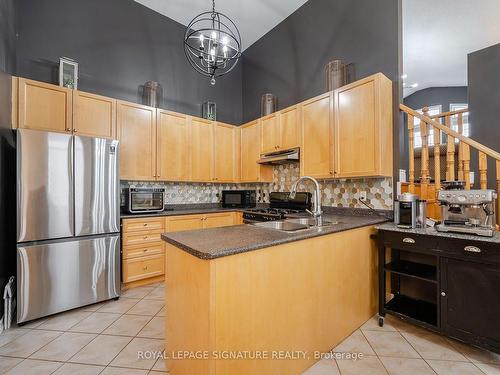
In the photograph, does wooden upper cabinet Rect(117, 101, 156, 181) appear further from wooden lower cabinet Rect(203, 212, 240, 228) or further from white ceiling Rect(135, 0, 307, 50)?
white ceiling Rect(135, 0, 307, 50)

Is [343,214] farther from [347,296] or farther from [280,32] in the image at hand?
[280,32]

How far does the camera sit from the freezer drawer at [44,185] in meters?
2.11

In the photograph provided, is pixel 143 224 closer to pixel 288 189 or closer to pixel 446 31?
pixel 288 189

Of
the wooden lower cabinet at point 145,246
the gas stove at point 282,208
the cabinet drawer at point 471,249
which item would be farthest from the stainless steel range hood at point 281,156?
the cabinet drawer at point 471,249

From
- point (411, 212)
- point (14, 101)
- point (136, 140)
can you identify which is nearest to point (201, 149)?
point (136, 140)

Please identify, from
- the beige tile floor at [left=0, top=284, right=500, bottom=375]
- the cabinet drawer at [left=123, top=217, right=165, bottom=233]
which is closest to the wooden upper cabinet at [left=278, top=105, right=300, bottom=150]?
the cabinet drawer at [left=123, top=217, right=165, bottom=233]

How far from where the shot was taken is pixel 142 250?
116 inches

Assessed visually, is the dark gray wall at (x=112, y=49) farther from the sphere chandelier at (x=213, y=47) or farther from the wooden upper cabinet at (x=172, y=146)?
the sphere chandelier at (x=213, y=47)

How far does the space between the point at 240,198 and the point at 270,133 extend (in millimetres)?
1151

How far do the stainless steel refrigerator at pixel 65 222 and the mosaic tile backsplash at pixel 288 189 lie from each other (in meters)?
0.90

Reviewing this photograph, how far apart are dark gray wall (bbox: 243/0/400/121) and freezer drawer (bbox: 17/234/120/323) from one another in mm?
3149

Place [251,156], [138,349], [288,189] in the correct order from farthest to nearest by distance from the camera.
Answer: [251,156], [288,189], [138,349]

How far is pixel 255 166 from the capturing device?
3805 millimetres

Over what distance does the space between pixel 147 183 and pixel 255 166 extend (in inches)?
65.2
